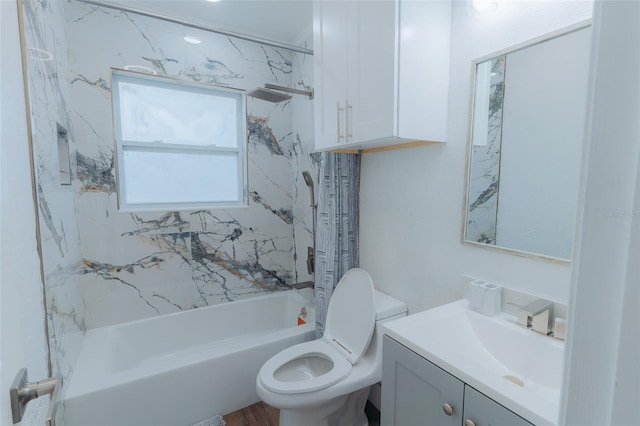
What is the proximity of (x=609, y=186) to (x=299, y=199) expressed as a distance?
8.40 ft

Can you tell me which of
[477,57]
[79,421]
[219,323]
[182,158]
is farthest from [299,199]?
[79,421]

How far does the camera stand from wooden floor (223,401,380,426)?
1.83 metres

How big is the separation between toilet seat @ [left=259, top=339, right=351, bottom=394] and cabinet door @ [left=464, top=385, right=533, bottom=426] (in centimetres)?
75

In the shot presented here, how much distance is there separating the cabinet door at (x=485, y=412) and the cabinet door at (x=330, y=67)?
116 cm

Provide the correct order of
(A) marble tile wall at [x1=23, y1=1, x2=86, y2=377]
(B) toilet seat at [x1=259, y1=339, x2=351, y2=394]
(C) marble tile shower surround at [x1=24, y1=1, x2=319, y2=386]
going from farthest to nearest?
(C) marble tile shower surround at [x1=24, y1=1, x2=319, y2=386] < (B) toilet seat at [x1=259, y1=339, x2=351, y2=394] < (A) marble tile wall at [x1=23, y1=1, x2=86, y2=377]

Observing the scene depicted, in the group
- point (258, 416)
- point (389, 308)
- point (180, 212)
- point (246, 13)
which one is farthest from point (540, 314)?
point (246, 13)

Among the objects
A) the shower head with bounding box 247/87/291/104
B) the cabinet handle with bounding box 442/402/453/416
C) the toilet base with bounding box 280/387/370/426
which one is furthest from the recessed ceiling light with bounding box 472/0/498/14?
the toilet base with bounding box 280/387/370/426

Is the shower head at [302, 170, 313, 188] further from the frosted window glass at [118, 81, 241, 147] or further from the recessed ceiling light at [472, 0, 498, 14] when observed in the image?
the recessed ceiling light at [472, 0, 498, 14]

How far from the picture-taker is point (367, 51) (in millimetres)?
1354

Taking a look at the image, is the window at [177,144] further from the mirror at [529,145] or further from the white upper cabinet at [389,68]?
the mirror at [529,145]

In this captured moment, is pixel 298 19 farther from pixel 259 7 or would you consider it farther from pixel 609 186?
pixel 609 186

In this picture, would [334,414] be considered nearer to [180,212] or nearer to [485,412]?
[485,412]

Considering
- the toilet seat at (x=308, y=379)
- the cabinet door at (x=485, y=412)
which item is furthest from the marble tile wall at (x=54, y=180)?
the cabinet door at (x=485, y=412)

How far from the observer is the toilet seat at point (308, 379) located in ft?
4.72
